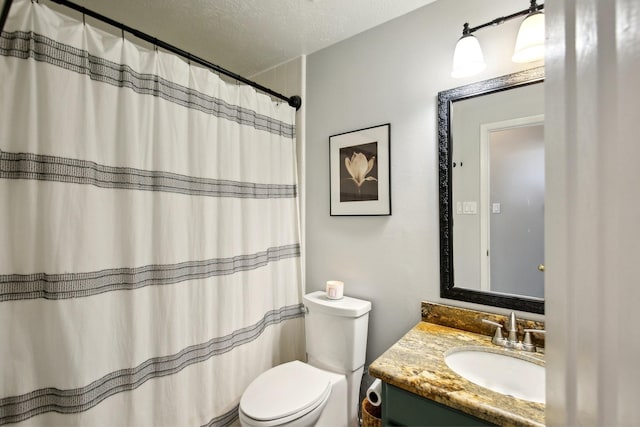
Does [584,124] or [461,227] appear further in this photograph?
[461,227]

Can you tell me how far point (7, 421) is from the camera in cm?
87

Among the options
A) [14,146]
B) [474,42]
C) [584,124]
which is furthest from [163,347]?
[474,42]

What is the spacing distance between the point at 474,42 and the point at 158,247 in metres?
1.64

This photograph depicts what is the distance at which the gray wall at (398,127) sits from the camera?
1355 millimetres

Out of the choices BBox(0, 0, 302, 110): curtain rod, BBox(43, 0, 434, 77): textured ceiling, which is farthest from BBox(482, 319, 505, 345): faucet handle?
BBox(0, 0, 302, 110): curtain rod

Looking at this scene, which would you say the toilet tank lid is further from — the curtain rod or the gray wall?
the curtain rod

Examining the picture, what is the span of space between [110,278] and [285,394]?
2.93 feet

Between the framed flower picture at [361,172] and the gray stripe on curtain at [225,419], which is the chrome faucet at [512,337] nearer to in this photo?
the framed flower picture at [361,172]

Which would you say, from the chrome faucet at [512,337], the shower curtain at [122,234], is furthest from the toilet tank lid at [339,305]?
the chrome faucet at [512,337]

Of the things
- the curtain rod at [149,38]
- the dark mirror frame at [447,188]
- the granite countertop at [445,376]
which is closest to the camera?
the granite countertop at [445,376]

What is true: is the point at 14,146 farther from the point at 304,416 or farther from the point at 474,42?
the point at 474,42

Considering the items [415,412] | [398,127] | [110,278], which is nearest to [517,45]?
[398,127]

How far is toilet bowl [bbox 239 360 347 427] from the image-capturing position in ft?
→ 3.72

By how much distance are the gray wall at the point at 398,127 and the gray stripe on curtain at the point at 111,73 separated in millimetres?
633
